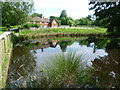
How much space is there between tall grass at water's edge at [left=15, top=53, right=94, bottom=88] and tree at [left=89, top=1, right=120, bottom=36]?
8291 millimetres

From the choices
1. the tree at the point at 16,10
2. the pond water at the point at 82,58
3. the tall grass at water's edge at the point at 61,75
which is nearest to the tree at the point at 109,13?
the pond water at the point at 82,58

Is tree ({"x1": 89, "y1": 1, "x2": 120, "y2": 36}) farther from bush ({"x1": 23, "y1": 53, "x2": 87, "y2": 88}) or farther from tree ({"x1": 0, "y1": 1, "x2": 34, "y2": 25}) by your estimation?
tree ({"x1": 0, "y1": 1, "x2": 34, "y2": 25})

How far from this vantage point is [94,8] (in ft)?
37.9

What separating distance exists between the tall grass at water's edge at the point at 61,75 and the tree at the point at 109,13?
829cm

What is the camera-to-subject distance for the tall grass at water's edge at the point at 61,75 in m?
2.05

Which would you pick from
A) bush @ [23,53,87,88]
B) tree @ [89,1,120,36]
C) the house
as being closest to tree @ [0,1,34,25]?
tree @ [89,1,120,36]

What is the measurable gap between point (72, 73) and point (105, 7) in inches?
393

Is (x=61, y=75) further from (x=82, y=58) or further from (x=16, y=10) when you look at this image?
(x=16, y=10)

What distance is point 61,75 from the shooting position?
221 cm

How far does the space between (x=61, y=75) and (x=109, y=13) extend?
30.9ft

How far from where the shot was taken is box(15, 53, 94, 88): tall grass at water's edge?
2.05 m

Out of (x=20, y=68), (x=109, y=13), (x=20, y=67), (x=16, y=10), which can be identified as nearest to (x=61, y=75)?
(x=20, y=67)

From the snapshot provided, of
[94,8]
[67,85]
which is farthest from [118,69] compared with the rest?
[94,8]

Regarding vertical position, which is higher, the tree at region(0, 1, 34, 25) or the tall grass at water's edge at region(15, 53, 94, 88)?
the tree at region(0, 1, 34, 25)
